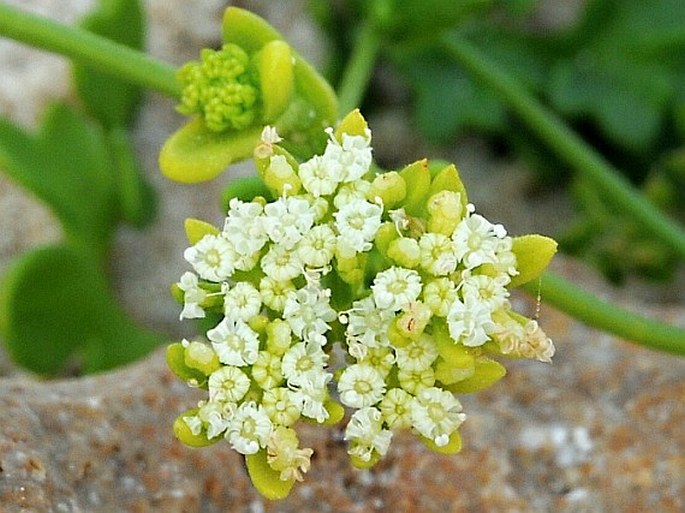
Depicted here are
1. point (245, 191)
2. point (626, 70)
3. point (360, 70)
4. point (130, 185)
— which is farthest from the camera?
point (626, 70)

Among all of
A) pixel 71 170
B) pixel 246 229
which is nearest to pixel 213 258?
pixel 246 229

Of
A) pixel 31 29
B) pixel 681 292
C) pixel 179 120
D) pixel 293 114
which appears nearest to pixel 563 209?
pixel 681 292

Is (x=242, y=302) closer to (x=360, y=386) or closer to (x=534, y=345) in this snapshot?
(x=360, y=386)

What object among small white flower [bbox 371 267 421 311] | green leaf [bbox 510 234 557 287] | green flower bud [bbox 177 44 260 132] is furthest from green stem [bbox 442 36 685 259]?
small white flower [bbox 371 267 421 311]

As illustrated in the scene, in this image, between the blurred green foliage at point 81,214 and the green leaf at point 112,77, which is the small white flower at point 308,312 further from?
the green leaf at point 112,77

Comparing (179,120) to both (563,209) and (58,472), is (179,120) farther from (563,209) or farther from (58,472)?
(58,472)

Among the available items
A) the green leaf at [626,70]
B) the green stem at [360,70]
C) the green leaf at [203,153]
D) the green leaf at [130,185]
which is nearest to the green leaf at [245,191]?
the green leaf at [203,153]

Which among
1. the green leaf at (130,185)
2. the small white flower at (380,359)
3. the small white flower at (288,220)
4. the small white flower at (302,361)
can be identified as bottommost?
the green leaf at (130,185)
